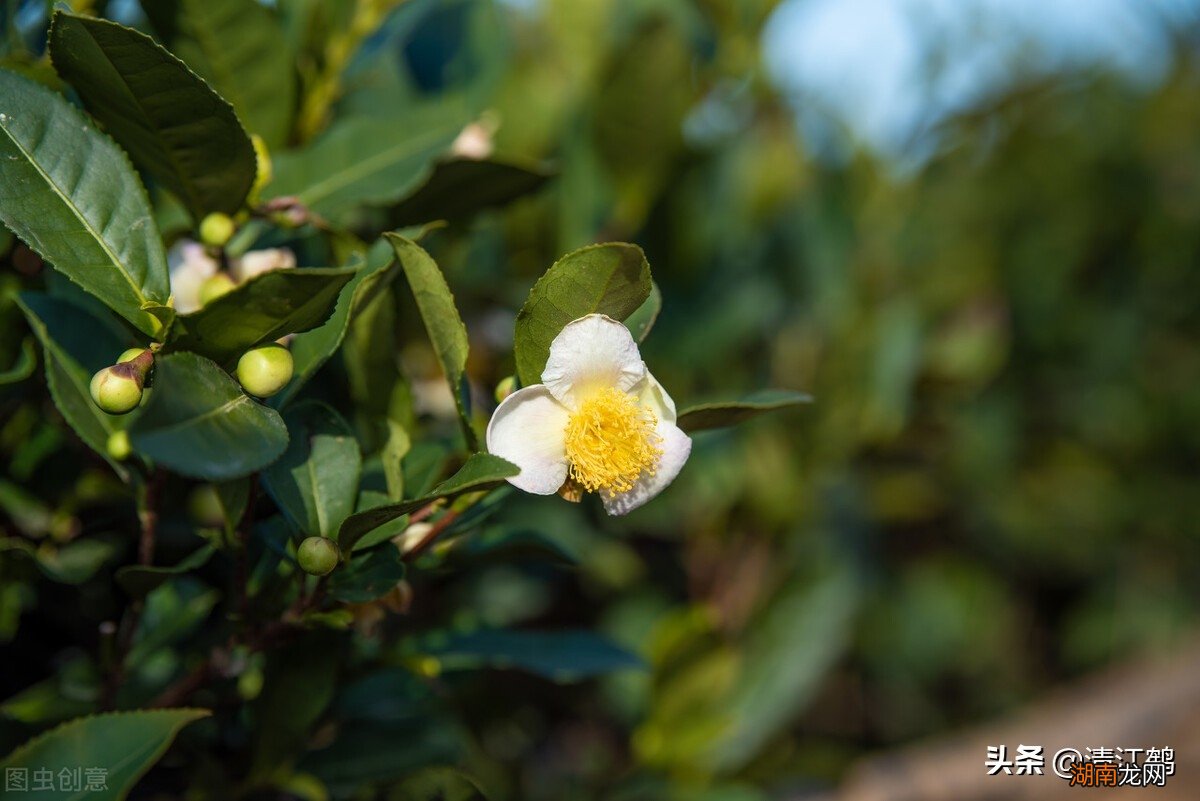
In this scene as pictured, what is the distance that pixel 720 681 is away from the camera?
1.35 m

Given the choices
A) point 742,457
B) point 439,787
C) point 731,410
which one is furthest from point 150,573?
point 742,457

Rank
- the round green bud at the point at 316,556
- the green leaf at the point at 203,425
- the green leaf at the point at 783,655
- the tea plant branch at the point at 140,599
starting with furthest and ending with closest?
the green leaf at the point at 783,655 < the tea plant branch at the point at 140,599 < the round green bud at the point at 316,556 < the green leaf at the point at 203,425

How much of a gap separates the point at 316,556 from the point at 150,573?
16 cm

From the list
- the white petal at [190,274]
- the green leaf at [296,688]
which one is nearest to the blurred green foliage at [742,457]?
the green leaf at [296,688]

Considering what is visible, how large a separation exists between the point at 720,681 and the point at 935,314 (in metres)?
1.10

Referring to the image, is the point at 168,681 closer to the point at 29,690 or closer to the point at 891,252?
the point at 29,690

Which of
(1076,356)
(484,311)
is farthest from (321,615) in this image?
(1076,356)

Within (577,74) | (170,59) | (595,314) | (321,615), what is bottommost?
(321,615)

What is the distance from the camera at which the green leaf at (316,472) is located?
1.96 ft

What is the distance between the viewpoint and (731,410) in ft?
2.13

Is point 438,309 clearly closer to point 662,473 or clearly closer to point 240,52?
point 662,473

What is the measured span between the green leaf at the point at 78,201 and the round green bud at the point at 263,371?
71 mm

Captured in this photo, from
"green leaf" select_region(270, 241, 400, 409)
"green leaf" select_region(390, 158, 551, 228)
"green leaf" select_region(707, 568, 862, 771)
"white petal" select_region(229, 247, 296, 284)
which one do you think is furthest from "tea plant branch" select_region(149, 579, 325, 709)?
"green leaf" select_region(707, 568, 862, 771)

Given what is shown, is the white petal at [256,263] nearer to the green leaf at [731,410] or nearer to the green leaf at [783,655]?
→ the green leaf at [731,410]
